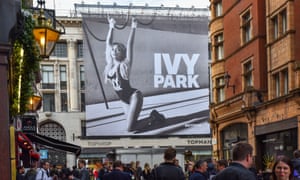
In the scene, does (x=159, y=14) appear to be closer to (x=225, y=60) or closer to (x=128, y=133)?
(x=128, y=133)

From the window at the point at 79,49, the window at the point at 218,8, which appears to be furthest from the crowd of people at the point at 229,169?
the window at the point at 79,49

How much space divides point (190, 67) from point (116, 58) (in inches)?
325

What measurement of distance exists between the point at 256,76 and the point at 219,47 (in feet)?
24.3

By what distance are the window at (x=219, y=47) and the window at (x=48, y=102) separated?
3933 centimetres

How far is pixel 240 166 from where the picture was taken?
20.5 ft

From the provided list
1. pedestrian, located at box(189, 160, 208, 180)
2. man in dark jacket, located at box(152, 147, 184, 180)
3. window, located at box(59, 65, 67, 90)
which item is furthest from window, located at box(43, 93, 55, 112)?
man in dark jacket, located at box(152, 147, 184, 180)

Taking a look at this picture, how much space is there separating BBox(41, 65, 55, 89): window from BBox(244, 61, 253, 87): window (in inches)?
1761

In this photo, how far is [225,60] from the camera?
3962 cm

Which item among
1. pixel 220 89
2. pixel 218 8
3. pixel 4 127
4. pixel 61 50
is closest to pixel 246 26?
pixel 218 8

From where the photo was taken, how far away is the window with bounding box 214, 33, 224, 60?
4068cm

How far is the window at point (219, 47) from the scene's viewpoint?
40678mm

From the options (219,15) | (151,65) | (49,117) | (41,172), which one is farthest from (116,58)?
(41,172)

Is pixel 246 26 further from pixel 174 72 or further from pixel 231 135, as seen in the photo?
pixel 174 72

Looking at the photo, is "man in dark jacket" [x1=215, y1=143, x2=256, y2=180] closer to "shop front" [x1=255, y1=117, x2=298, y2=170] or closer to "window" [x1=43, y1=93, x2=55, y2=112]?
"shop front" [x1=255, y1=117, x2=298, y2=170]
